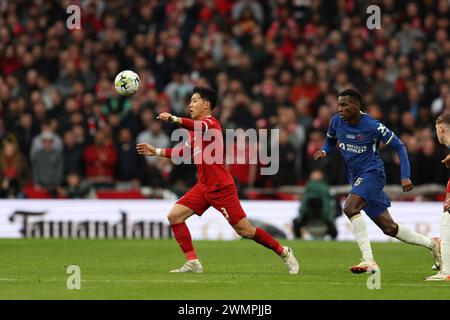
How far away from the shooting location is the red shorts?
14.4m

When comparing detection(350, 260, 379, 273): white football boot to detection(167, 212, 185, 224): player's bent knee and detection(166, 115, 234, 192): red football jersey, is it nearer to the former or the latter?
detection(166, 115, 234, 192): red football jersey

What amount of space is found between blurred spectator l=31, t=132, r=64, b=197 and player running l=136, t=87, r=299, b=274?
11.0 m

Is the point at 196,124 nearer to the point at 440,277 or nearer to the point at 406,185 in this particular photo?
the point at 406,185

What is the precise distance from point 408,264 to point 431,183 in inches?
308

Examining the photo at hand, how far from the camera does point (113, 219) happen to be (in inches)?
948

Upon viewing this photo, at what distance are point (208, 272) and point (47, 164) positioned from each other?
11230 mm

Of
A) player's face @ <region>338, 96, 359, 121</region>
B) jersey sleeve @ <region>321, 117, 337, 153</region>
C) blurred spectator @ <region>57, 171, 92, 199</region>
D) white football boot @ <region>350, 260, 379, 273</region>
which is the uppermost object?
player's face @ <region>338, 96, 359, 121</region>

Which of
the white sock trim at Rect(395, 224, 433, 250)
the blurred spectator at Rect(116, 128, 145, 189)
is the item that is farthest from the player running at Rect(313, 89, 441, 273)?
the blurred spectator at Rect(116, 128, 145, 189)

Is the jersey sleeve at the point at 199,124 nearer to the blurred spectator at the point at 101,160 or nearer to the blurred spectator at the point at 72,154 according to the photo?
the blurred spectator at the point at 101,160

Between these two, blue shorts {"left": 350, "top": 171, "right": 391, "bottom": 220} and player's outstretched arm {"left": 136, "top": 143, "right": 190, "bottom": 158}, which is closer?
player's outstretched arm {"left": 136, "top": 143, "right": 190, "bottom": 158}

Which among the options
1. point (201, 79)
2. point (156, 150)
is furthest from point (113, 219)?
point (156, 150)

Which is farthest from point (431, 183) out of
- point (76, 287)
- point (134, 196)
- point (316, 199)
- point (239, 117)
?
point (76, 287)

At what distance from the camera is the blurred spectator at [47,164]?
82.6 feet

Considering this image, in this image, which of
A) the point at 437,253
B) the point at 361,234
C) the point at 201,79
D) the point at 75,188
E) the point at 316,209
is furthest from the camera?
the point at 201,79
